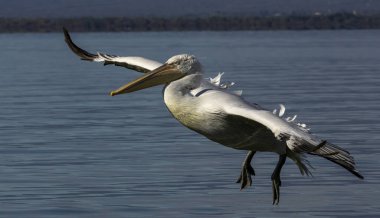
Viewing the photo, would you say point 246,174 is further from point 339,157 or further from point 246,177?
point 339,157

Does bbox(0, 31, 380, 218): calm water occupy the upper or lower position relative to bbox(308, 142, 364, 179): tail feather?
lower

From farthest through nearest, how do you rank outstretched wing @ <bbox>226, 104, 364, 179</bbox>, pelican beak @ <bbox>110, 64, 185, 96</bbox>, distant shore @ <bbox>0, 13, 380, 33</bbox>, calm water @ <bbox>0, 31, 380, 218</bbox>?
distant shore @ <bbox>0, 13, 380, 33</bbox>
calm water @ <bbox>0, 31, 380, 218</bbox>
pelican beak @ <bbox>110, 64, 185, 96</bbox>
outstretched wing @ <bbox>226, 104, 364, 179</bbox>

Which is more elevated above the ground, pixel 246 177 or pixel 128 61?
pixel 128 61

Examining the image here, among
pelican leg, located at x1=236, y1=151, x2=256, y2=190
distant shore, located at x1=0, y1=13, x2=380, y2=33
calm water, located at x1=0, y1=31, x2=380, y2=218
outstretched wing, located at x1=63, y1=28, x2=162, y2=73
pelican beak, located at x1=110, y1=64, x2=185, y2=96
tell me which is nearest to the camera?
pelican beak, located at x1=110, y1=64, x2=185, y2=96

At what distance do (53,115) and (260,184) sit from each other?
365 inches

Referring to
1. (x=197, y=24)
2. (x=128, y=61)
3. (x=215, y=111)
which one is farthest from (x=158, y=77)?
(x=197, y=24)

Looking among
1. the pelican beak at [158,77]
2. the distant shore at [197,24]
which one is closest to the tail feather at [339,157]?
the pelican beak at [158,77]

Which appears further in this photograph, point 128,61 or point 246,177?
point 128,61

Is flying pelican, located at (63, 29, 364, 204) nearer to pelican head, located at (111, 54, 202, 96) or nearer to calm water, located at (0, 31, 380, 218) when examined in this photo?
pelican head, located at (111, 54, 202, 96)

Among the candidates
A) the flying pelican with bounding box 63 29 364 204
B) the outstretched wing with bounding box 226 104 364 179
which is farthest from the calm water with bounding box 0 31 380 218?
the outstretched wing with bounding box 226 104 364 179

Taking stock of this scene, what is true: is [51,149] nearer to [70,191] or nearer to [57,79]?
[70,191]

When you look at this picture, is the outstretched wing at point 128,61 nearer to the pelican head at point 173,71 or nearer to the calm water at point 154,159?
the pelican head at point 173,71

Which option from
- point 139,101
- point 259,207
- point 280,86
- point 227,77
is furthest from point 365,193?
point 227,77

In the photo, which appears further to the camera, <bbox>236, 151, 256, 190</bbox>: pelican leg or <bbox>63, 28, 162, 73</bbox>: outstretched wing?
<bbox>63, 28, 162, 73</bbox>: outstretched wing
